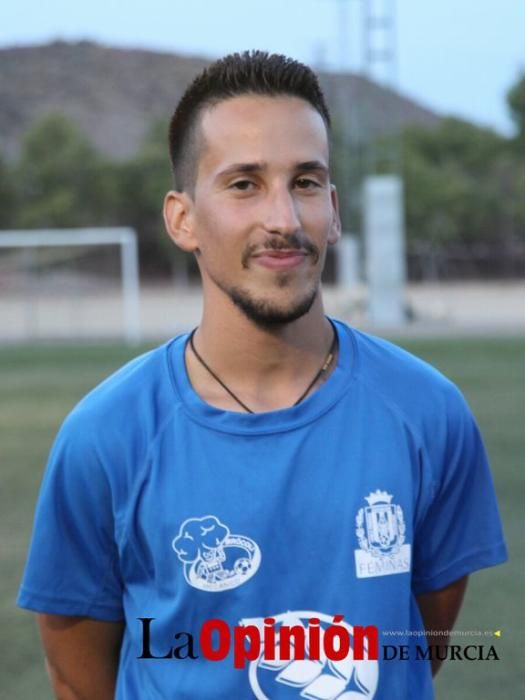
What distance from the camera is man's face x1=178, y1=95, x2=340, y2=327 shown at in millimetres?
1926

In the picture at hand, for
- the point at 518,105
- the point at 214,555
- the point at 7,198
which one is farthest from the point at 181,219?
the point at 518,105

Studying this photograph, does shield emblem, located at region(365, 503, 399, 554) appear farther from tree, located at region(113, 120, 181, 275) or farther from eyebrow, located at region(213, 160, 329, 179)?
tree, located at region(113, 120, 181, 275)

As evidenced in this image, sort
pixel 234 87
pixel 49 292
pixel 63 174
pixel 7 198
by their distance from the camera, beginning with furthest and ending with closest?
pixel 7 198, pixel 63 174, pixel 49 292, pixel 234 87

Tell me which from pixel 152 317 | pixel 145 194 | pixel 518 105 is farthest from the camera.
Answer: pixel 518 105

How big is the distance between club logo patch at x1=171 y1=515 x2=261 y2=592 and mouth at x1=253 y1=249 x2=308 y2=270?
405mm

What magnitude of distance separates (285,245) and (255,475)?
14.1 inches

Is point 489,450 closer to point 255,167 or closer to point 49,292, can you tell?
point 255,167

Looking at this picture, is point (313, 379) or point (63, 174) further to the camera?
point (63, 174)

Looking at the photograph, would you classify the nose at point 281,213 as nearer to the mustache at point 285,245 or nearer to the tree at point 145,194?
the mustache at point 285,245

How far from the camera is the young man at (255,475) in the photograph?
1.89 meters

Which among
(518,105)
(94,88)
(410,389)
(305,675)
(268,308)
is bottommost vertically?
(305,675)

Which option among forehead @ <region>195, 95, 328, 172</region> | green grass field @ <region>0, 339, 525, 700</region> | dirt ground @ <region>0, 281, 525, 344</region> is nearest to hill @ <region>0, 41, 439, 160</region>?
dirt ground @ <region>0, 281, 525, 344</region>

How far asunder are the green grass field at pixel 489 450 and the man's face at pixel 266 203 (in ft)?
8.48

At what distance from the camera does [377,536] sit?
190 centimetres
